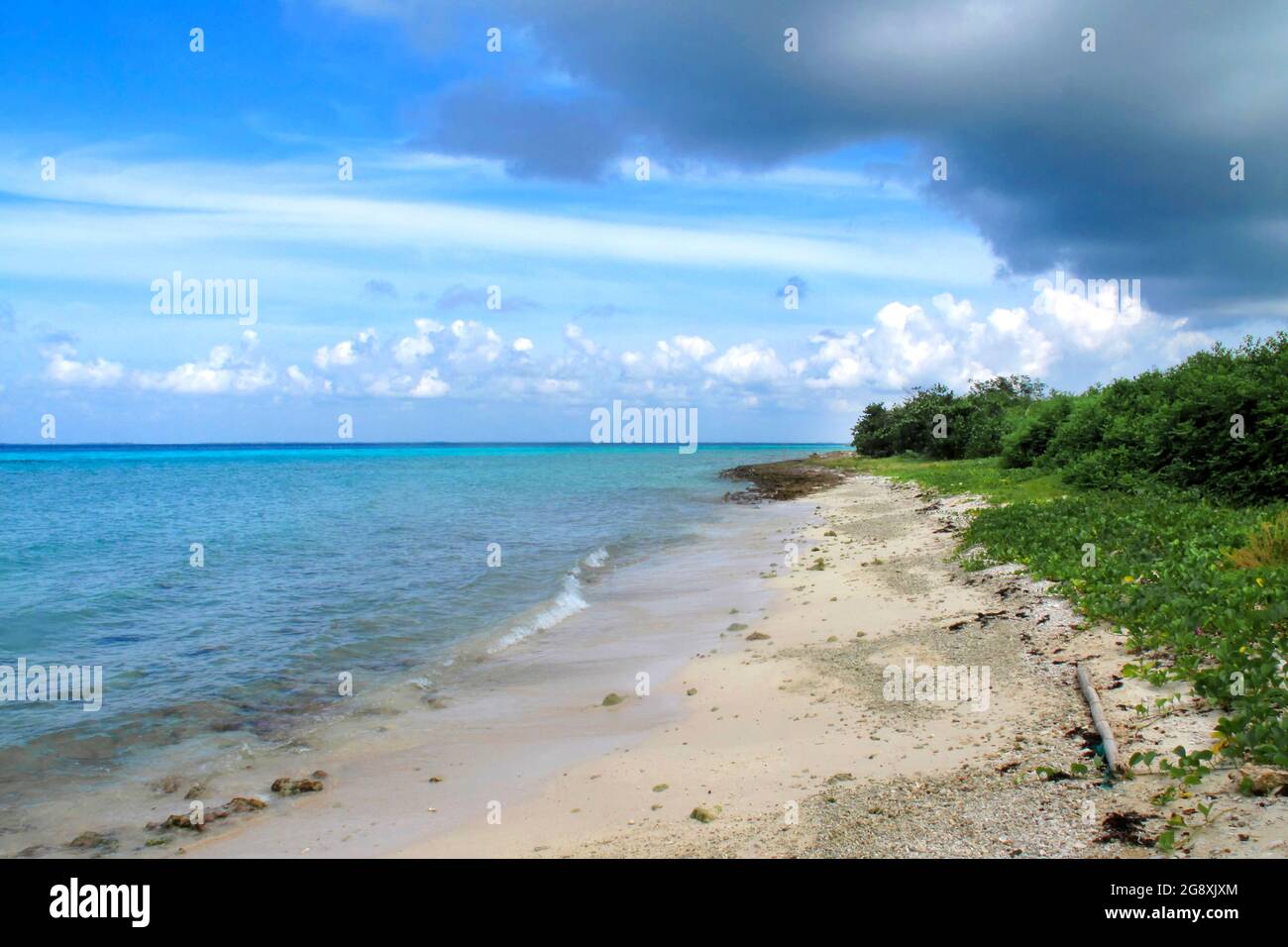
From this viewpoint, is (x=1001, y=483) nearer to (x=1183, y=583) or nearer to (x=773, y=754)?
(x=1183, y=583)

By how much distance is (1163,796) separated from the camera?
19.5 feet

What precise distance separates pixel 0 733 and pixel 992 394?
233ft

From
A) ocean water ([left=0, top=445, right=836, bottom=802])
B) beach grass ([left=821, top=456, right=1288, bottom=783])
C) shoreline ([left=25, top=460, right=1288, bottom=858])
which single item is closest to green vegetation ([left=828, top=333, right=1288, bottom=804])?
beach grass ([left=821, top=456, right=1288, bottom=783])

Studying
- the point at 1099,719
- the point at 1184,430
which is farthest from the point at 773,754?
the point at 1184,430

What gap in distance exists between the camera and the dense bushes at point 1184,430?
1958 centimetres

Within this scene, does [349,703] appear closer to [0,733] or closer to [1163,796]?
[0,733]

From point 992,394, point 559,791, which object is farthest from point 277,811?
point 992,394

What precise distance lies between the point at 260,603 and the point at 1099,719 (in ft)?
60.6

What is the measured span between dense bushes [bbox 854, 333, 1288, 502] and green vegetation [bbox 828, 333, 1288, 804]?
47 millimetres

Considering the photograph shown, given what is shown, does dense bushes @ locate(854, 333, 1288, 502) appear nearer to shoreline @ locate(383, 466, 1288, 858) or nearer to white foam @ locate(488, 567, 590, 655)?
shoreline @ locate(383, 466, 1288, 858)

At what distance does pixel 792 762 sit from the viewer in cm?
850

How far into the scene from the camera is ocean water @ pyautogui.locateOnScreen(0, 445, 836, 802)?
11914 millimetres

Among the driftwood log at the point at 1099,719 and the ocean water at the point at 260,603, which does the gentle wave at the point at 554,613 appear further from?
the driftwood log at the point at 1099,719
